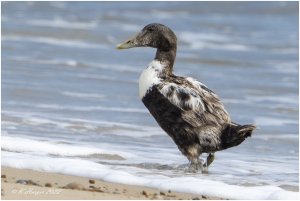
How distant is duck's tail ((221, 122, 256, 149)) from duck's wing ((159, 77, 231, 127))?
109 mm

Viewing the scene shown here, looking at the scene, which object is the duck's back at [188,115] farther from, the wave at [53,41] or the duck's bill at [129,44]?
the wave at [53,41]

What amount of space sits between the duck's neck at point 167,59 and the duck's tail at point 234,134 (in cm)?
78

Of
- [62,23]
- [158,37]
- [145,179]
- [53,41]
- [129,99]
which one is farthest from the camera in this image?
[62,23]

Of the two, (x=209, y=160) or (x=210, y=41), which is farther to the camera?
(x=210, y=41)

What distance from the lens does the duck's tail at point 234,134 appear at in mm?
7898

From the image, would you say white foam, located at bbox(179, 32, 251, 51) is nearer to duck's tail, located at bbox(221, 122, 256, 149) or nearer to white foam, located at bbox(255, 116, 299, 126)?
white foam, located at bbox(255, 116, 299, 126)

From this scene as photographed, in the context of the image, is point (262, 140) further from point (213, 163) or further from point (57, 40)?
point (57, 40)

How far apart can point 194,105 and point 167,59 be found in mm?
643

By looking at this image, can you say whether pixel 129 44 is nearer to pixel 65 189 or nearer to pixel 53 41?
pixel 65 189

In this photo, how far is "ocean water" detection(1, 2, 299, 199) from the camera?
7742 mm

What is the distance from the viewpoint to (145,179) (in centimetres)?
733

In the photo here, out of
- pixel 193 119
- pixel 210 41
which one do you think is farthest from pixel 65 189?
pixel 210 41

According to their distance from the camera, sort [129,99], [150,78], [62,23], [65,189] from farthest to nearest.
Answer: [62,23] → [129,99] → [150,78] → [65,189]

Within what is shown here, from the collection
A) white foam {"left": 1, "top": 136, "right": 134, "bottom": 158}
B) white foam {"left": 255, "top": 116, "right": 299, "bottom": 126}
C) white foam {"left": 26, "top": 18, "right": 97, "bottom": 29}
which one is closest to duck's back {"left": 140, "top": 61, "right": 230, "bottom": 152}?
white foam {"left": 1, "top": 136, "right": 134, "bottom": 158}
